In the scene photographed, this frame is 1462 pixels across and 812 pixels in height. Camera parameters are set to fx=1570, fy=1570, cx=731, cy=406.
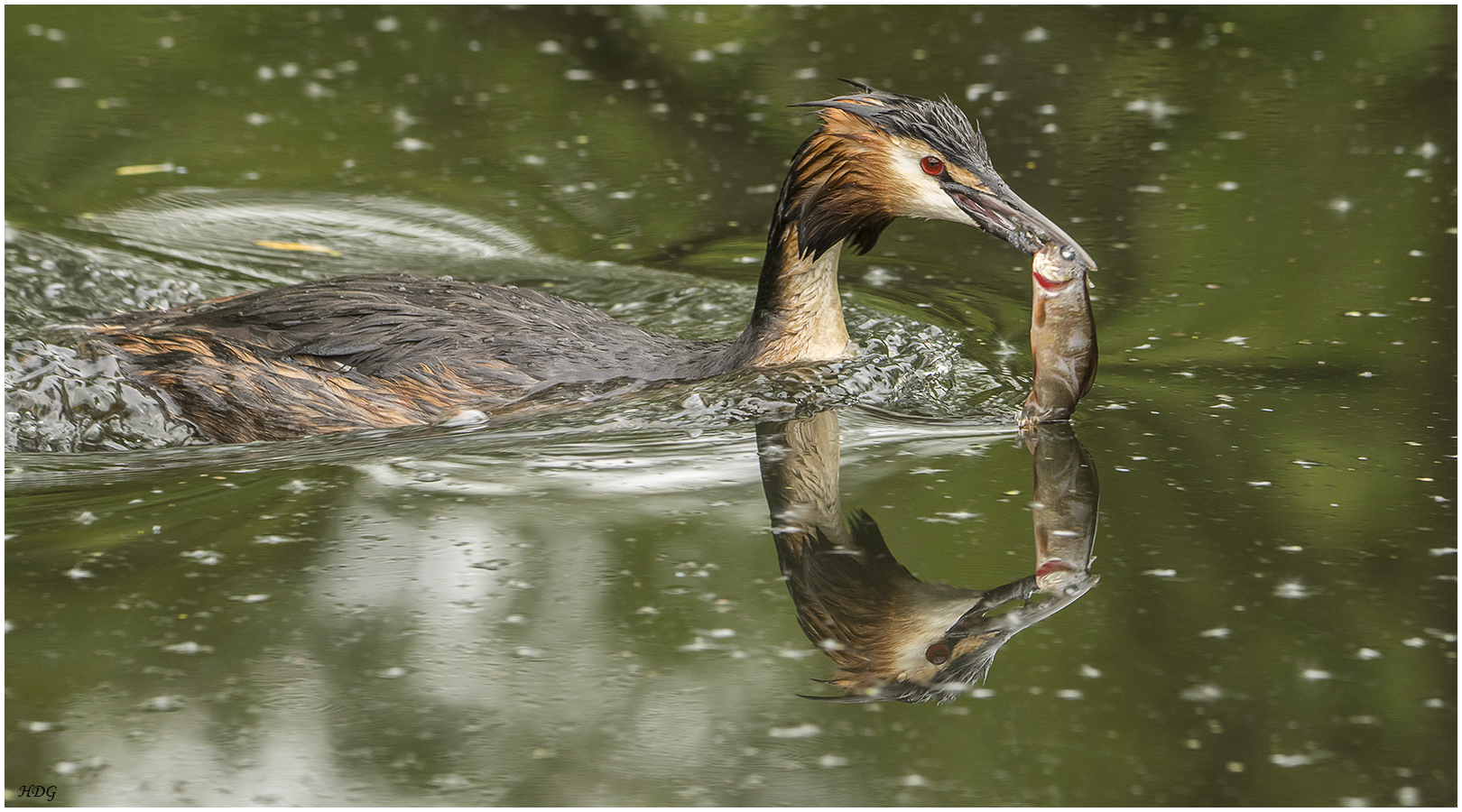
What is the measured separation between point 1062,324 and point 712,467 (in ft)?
4.50

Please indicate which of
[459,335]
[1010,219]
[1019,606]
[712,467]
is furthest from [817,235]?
[1019,606]

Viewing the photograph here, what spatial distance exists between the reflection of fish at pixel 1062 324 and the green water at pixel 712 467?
365 mm

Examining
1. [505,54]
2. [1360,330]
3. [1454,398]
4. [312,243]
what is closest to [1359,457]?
[1454,398]

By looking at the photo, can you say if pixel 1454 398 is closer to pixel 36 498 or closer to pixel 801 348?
pixel 801 348

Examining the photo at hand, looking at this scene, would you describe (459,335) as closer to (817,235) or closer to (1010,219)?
(817,235)

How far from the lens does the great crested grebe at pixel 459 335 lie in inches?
236

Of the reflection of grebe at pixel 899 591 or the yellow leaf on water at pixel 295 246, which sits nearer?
the reflection of grebe at pixel 899 591

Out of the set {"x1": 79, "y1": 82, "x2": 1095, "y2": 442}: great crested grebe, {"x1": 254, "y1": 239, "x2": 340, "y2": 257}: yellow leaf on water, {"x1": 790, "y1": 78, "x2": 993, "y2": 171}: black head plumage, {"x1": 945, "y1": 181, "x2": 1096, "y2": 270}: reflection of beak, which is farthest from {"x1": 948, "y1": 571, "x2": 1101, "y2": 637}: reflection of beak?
{"x1": 254, "y1": 239, "x2": 340, "y2": 257}: yellow leaf on water

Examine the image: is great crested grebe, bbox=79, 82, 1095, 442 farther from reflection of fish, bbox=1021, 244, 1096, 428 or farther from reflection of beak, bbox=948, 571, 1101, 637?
reflection of beak, bbox=948, 571, 1101, 637

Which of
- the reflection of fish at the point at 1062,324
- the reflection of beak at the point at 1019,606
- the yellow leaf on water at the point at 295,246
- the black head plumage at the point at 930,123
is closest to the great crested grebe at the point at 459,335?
the black head plumage at the point at 930,123

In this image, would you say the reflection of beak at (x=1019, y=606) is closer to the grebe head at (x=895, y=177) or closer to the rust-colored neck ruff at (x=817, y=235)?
the grebe head at (x=895, y=177)

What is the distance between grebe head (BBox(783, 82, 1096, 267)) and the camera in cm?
575

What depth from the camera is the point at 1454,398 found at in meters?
6.48

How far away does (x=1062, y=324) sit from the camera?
552 cm
